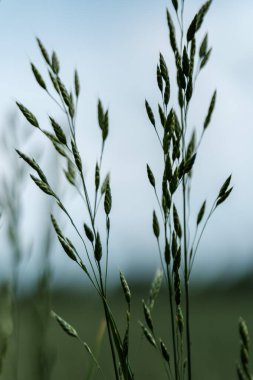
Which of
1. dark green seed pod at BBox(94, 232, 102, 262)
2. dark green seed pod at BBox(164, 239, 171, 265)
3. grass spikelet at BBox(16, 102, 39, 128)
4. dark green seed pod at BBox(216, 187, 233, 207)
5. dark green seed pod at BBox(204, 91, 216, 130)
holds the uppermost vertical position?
grass spikelet at BBox(16, 102, 39, 128)

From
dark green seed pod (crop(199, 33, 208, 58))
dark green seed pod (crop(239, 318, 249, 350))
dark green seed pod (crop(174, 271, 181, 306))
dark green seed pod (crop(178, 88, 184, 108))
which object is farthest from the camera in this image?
dark green seed pod (crop(199, 33, 208, 58))

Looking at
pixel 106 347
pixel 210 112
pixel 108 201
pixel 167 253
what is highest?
pixel 210 112

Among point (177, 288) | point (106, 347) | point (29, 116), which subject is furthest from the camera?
point (106, 347)

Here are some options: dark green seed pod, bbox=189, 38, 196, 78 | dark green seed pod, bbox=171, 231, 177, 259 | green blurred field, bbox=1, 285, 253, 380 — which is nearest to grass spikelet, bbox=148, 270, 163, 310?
green blurred field, bbox=1, 285, 253, 380

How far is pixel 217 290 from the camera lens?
14609 mm

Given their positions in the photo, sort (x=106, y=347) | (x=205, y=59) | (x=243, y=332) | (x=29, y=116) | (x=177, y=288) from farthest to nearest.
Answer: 1. (x=106, y=347)
2. (x=205, y=59)
3. (x=29, y=116)
4. (x=177, y=288)
5. (x=243, y=332)

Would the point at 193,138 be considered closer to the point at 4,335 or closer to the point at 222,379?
the point at 4,335

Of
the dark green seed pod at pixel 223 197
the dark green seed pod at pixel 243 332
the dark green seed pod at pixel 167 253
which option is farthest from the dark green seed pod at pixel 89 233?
the dark green seed pod at pixel 243 332

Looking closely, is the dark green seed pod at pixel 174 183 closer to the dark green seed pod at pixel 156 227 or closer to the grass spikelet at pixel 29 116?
the dark green seed pod at pixel 156 227

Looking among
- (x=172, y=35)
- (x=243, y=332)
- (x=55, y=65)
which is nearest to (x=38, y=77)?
(x=55, y=65)

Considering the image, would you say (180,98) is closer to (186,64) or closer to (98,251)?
(186,64)

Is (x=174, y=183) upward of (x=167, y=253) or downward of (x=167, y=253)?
upward

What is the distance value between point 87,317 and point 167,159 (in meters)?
9.89

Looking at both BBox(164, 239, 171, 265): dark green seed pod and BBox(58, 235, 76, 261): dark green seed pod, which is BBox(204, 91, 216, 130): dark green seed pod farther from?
BBox(58, 235, 76, 261): dark green seed pod
